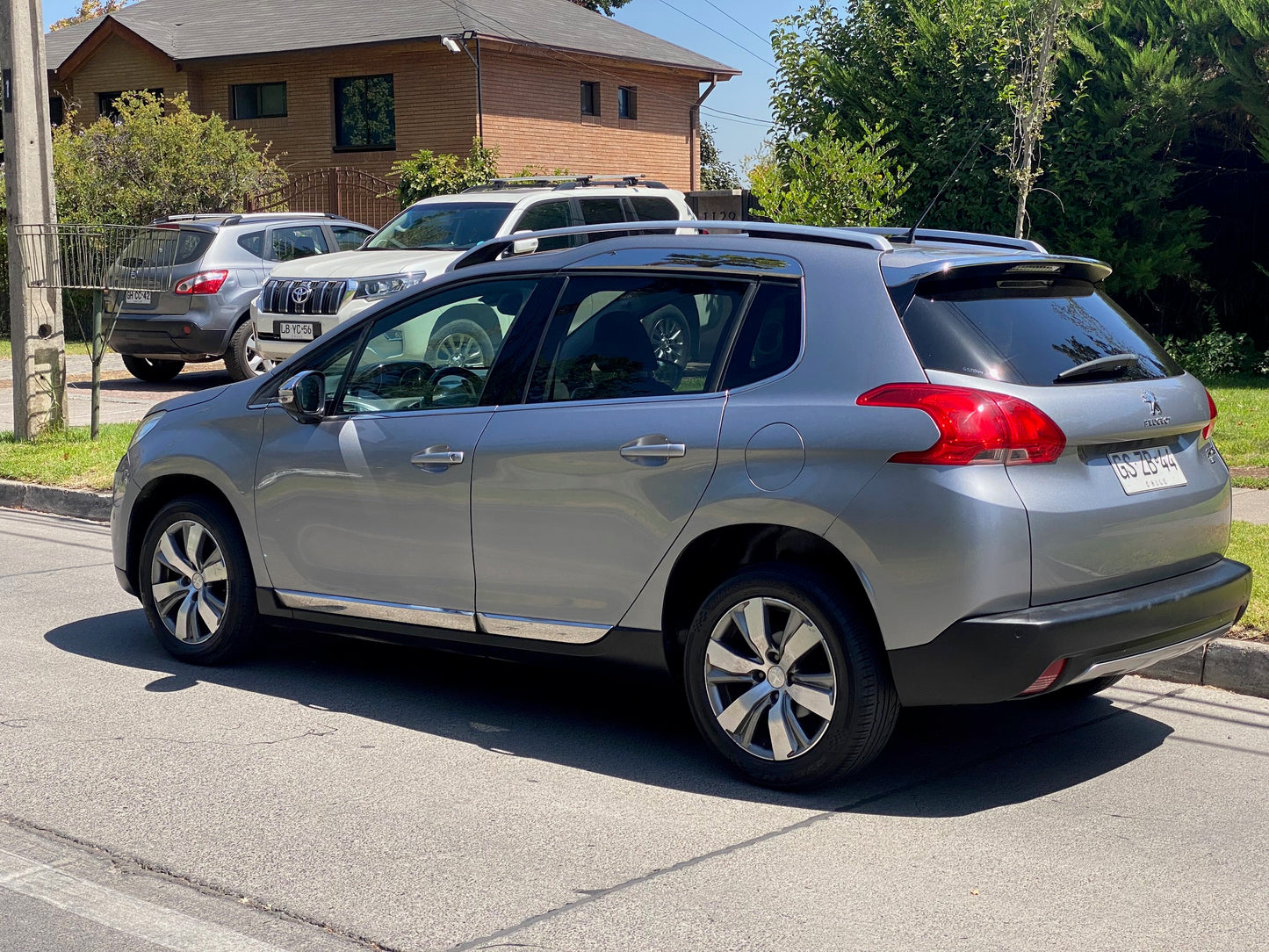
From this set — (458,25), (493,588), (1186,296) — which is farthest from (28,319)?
(458,25)

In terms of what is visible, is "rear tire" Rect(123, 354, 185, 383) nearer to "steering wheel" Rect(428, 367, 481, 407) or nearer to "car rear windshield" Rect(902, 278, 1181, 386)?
"steering wheel" Rect(428, 367, 481, 407)

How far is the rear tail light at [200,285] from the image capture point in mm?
16922

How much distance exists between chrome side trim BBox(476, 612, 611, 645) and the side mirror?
3.68ft

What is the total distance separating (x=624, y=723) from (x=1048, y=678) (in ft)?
5.93

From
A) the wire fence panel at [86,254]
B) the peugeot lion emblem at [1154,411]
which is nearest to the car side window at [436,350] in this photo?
the peugeot lion emblem at [1154,411]

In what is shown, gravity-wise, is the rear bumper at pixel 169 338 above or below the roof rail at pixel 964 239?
below

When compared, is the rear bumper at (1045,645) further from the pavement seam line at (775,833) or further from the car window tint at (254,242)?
the car window tint at (254,242)

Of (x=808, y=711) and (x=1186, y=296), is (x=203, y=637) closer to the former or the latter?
(x=808, y=711)

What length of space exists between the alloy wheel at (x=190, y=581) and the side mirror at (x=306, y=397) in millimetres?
735

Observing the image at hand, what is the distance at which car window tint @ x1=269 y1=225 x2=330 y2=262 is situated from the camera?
17.9 meters

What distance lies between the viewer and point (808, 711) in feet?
15.8

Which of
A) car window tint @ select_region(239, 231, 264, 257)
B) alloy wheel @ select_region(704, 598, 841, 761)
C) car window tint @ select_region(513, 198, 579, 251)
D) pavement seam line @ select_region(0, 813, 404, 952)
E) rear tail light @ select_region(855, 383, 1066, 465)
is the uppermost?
car window tint @ select_region(513, 198, 579, 251)

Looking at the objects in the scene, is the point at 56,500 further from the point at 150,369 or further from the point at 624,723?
the point at 150,369

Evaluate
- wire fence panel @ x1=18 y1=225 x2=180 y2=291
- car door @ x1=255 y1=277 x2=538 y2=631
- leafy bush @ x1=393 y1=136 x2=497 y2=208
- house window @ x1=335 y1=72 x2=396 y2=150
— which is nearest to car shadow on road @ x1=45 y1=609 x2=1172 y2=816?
car door @ x1=255 y1=277 x2=538 y2=631
